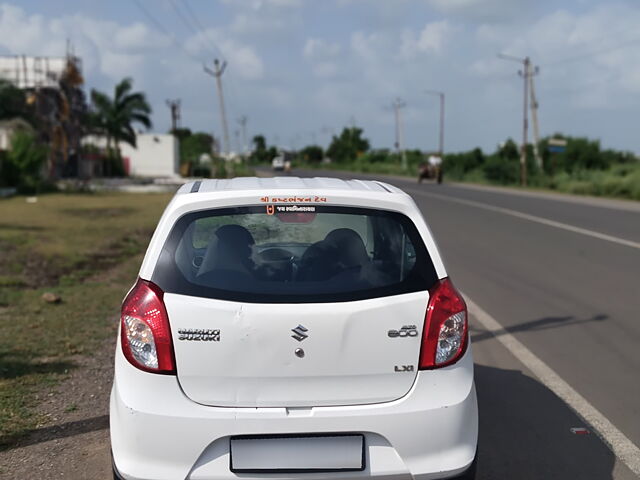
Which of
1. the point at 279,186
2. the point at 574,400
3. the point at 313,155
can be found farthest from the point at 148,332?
the point at 313,155

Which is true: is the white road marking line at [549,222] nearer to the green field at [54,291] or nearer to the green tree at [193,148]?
Answer: the green field at [54,291]

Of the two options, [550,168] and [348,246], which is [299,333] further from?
[550,168]

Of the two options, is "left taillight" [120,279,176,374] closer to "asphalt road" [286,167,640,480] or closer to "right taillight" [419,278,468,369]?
"right taillight" [419,278,468,369]

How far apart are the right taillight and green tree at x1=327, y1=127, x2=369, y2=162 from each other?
120762mm

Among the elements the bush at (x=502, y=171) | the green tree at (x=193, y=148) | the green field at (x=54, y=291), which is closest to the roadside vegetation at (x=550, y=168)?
the bush at (x=502, y=171)

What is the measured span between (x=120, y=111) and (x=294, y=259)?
2311 inches

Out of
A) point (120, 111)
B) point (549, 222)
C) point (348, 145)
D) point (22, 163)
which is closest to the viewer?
point (549, 222)

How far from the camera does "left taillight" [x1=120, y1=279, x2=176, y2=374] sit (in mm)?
3186

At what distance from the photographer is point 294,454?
10.3 feet

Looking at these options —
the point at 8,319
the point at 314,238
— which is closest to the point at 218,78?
the point at 8,319

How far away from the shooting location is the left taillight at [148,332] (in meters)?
3.19

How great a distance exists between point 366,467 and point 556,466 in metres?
1.54

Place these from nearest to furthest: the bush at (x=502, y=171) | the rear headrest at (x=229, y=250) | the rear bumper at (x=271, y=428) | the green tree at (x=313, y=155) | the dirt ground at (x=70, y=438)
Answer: the rear bumper at (x=271, y=428) < the rear headrest at (x=229, y=250) < the dirt ground at (x=70, y=438) < the bush at (x=502, y=171) < the green tree at (x=313, y=155)

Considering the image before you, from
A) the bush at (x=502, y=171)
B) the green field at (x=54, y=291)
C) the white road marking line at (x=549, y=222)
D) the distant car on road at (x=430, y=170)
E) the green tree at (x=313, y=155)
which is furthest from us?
the green tree at (x=313, y=155)
